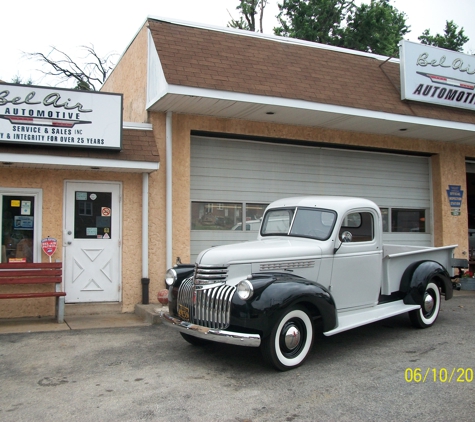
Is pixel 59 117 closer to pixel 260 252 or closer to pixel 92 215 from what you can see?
pixel 92 215

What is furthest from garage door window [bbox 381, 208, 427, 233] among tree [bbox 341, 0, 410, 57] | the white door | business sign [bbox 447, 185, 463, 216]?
tree [bbox 341, 0, 410, 57]

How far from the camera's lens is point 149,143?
28.5 feet

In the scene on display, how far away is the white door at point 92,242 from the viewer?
8.50m

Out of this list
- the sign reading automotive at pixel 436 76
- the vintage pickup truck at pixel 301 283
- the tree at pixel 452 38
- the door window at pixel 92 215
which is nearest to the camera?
the vintage pickup truck at pixel 301 283

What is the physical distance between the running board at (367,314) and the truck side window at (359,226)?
955 mm

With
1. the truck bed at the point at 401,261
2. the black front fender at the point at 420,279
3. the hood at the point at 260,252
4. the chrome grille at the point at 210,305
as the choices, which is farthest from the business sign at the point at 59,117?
the black front fender at the point at 420,279

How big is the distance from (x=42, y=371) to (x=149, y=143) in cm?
442

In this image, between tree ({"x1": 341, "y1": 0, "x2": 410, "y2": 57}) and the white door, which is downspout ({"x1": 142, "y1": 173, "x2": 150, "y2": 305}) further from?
tree ({"x1": 341, "y1": 0, "x2": 410, "y2": 57})

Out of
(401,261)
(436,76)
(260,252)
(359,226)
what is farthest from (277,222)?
(436,76)

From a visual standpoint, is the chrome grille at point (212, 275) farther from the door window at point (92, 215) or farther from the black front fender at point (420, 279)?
the door window at point (92, 215)

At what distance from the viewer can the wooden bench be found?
7.66 meters

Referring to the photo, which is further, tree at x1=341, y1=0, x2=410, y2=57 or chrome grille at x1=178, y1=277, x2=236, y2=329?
tree at x1=341, y1=0, x2=410, y2=57

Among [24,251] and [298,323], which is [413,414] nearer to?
[298,323]
